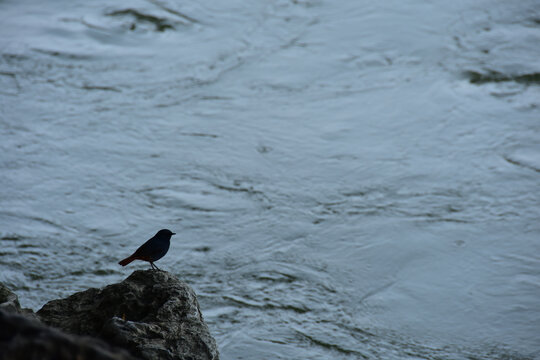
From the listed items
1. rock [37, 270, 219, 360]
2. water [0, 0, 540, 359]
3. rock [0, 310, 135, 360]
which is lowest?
water [0, 0, 540, 359]

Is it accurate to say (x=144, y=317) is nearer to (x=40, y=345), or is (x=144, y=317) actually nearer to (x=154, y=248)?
(x=154, y=248)

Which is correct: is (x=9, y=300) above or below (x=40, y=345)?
below

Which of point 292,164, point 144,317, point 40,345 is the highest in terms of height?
point 40,345

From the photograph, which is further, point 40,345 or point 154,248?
point 154,248

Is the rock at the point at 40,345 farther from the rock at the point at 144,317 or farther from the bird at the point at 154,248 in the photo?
the bird at the point at 154,248

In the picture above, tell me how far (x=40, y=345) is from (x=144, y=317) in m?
1.30

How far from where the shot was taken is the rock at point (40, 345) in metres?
1.26

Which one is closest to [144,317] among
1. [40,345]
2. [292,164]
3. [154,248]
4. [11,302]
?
[154,248]

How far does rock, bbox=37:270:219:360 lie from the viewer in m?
2.27

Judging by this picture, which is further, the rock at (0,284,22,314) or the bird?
the bird

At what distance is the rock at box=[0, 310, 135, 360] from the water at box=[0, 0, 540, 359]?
9.48 feet

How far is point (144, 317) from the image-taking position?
2.54m

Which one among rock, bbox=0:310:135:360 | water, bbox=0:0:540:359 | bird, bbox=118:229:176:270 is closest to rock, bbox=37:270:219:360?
bird, bbox=118:229:176:270

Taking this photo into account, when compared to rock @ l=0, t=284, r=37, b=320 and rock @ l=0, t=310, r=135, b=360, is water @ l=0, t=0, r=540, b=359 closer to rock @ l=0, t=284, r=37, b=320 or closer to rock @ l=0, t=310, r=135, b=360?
rock @ l=0, t=284, r=37, b=320
